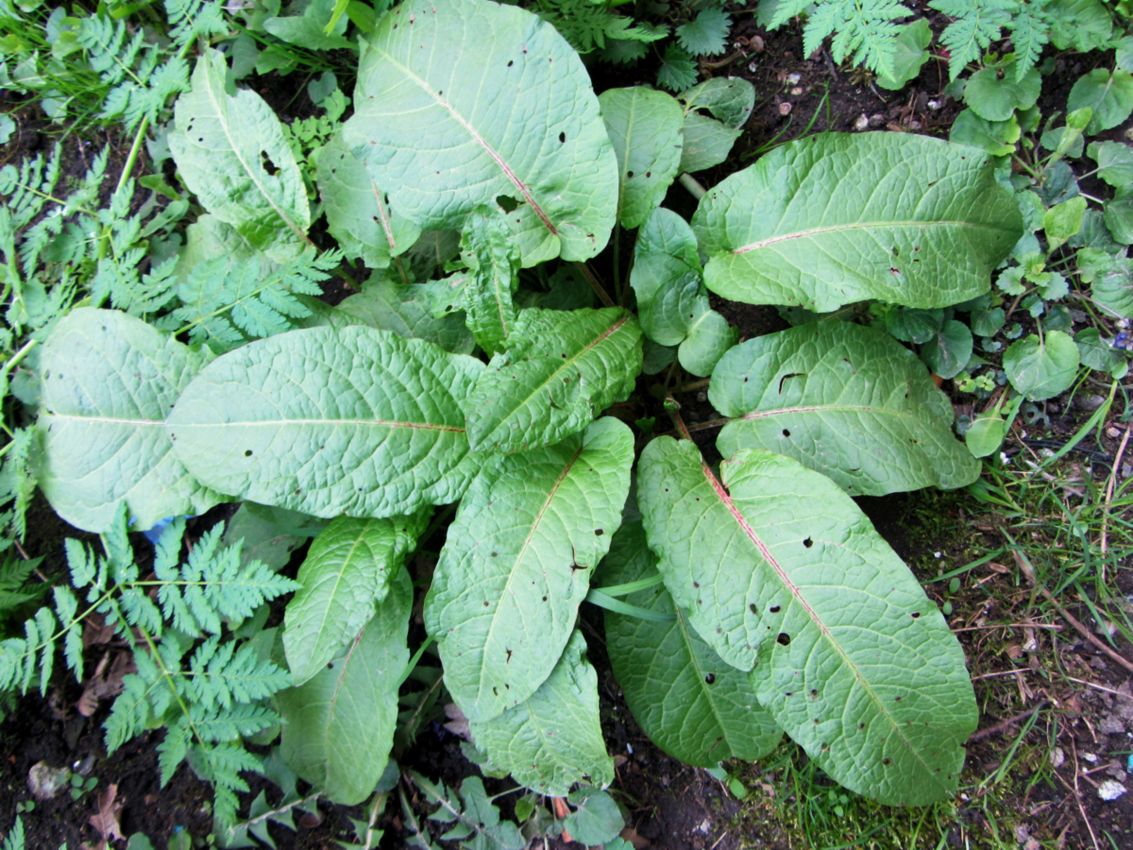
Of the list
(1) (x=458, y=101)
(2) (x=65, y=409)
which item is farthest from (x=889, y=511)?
(2) (x=65, y=409)

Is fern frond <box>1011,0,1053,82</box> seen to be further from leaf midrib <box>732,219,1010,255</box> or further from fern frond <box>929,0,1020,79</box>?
leaf midrib <box>732,219,1010,255</box>

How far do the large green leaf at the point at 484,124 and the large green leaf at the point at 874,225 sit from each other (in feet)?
1.34

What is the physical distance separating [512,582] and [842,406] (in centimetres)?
93

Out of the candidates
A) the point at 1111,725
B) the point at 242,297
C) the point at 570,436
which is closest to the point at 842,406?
the point at 570,436

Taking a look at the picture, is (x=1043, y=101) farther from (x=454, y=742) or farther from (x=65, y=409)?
(x=65, y=409)

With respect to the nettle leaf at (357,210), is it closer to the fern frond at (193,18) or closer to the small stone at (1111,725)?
the fern frond at (193,18)

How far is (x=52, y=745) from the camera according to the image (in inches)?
86.7

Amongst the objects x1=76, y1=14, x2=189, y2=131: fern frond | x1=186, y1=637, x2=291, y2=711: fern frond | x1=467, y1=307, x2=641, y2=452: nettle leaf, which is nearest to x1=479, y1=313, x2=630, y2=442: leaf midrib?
x1=467, y1=307, x2=641, y2=452: nettle leaf

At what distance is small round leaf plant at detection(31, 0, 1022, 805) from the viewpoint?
68.2 inches

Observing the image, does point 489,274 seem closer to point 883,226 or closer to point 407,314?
point 407,314

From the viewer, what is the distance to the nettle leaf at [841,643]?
1.70 m

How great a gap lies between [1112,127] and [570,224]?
4.71 feet

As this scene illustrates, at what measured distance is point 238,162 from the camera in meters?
2.21

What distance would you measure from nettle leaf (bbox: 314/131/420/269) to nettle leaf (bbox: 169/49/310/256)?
0.26ft
